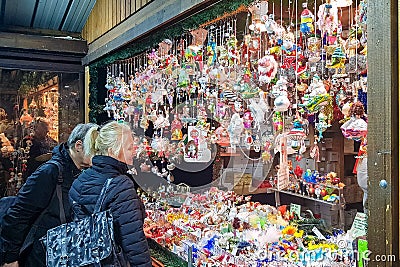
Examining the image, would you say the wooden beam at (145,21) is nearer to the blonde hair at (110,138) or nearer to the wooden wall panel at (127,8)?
the wooden wall panel at (127,8)

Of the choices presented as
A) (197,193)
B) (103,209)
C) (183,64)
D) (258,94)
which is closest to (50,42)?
(183,64)

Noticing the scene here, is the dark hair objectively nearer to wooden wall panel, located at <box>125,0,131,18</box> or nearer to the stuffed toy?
the stuffed toy

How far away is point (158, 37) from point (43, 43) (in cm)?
234

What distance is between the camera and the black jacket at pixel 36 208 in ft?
8.43

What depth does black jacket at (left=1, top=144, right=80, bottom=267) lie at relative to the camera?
2.57 metres

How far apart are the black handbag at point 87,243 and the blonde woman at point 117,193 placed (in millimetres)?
39

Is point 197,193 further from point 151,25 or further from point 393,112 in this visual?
point 393,112

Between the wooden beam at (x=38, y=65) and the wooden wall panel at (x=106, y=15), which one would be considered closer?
the wooden wall panel at (x=106, y=15)

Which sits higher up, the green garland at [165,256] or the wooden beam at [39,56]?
the wooden beam at [39,56]

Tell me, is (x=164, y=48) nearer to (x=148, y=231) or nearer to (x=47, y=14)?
(x=148, y=231)

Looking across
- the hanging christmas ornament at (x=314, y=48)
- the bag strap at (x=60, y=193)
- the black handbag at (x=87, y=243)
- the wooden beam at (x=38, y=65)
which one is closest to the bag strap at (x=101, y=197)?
the black handbag at (x=87, y=243)

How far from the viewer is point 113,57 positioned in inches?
175

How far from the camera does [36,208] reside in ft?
8.48

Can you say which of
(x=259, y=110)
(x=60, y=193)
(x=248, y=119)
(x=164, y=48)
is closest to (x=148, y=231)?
(x=60, y=193)
